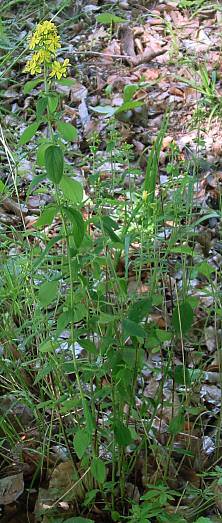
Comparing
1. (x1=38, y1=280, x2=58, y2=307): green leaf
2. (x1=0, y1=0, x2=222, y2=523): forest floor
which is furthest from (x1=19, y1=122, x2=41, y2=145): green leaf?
(x1=38, y1=280, x2=58, y2=307): green leaf

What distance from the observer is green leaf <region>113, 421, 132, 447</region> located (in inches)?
48.4

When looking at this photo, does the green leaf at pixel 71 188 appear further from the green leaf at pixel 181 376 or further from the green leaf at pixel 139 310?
the green leaf at pixel 181 376

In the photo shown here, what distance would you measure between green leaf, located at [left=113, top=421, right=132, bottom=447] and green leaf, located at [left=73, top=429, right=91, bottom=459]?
0.05m

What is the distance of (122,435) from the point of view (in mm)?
1233

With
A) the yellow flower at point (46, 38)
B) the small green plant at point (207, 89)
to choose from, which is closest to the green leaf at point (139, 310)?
the yellow flower at point (46, 38)

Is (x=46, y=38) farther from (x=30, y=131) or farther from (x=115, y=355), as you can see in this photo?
(x=115, y=355)

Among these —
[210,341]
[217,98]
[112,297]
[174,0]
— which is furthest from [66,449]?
[174,0]

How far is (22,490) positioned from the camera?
4.94 ft

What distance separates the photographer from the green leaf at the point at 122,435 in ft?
4.04

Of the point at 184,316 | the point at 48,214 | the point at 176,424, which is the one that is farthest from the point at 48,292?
the point at 176,424

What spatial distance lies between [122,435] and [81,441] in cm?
7

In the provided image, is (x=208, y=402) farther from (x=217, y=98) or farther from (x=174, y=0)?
(x=174, y=0)

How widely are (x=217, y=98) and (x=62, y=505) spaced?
5.81ft

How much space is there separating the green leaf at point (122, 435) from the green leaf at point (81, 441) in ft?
0.17
